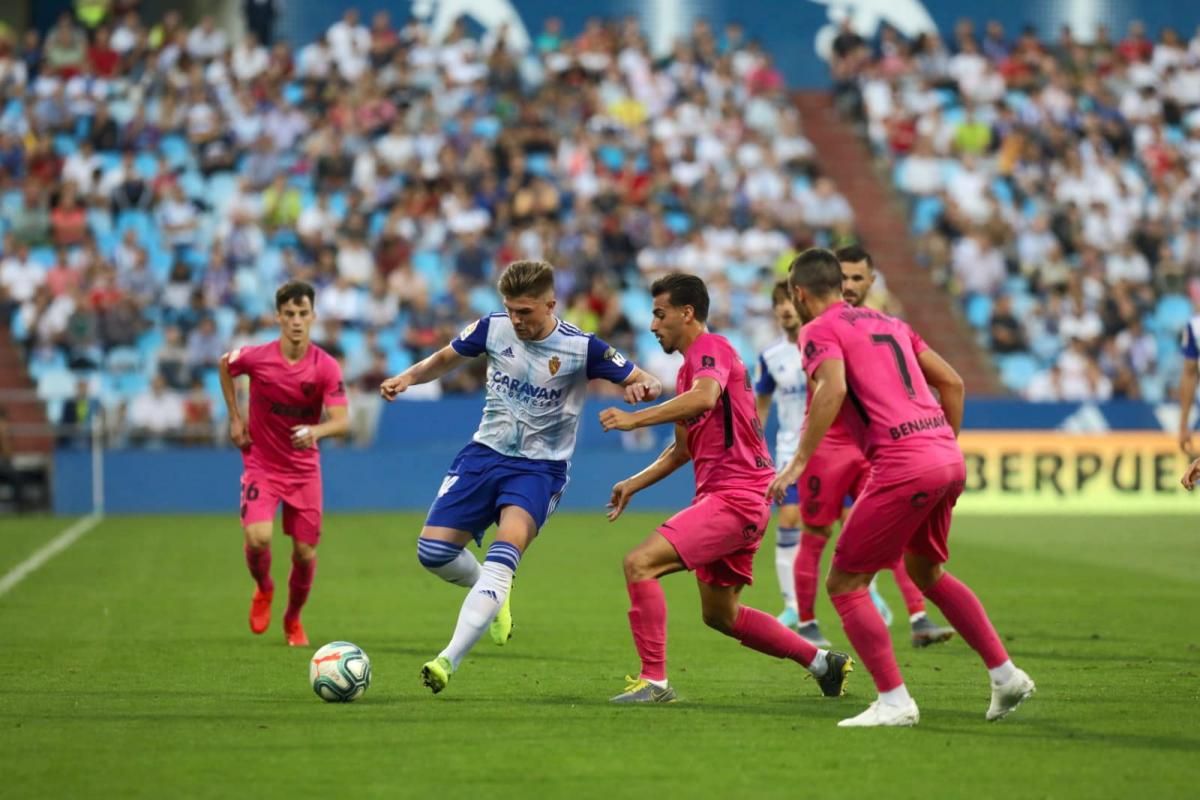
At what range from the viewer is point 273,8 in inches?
1235

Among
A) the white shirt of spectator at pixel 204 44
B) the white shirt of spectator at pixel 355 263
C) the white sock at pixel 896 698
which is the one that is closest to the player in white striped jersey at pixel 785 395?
the white sock at pixel 896 698

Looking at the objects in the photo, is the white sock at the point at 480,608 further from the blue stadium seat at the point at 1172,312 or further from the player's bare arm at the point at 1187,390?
the blue stadium seat at the point at 1172,312

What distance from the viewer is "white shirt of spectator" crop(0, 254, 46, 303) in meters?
25.0

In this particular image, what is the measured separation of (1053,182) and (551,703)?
23520 mm

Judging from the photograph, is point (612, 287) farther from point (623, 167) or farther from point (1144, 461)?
point (1144, 461)

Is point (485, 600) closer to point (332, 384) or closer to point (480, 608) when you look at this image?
point (480, 608)

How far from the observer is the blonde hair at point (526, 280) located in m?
9.11

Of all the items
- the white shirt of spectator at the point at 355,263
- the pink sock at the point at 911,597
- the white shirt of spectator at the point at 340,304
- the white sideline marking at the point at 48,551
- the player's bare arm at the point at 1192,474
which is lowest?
the white sideline marking at the point at 48,551

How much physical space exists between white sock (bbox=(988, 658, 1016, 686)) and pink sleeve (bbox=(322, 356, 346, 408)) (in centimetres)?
515

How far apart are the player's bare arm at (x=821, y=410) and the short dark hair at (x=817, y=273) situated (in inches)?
15.2

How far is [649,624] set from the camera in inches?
348

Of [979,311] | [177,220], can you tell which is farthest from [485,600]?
[979,311]

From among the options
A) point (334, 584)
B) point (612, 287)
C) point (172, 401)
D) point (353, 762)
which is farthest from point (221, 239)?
point (353, 762)

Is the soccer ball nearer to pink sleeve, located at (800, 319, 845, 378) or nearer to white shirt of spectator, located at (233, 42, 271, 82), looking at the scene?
pink sleeve, located at (800, 319, 845, 378)
